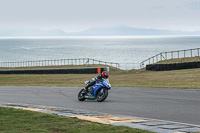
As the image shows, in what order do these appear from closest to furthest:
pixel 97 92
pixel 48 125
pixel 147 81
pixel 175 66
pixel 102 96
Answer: pixel 48 125 → pixel 102 96 → pixel 97 92 → pixel 147 81 → pixel 175 66

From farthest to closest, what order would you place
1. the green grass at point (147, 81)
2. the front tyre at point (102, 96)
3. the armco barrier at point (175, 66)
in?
the armco barrier at point (175, 66) → the green grass at point (147, 81) → the front tyre at point (102, 96)

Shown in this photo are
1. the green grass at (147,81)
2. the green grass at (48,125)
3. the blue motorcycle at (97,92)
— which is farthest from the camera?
the green grass at (147,81)

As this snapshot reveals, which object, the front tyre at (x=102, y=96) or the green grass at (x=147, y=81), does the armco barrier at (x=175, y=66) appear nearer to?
the green grass at (x=147, y=81)

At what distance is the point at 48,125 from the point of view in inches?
332

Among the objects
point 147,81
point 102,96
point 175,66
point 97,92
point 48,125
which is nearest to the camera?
point 48,125

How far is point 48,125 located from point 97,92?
20.4 feet

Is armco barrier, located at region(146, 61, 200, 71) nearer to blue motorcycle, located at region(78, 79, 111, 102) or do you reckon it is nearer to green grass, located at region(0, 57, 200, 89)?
green grass, located at region(0, 57, 200, 89)

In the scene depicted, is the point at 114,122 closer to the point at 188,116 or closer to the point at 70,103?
the point at 188,116

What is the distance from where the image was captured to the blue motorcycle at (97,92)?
1405 centimetres

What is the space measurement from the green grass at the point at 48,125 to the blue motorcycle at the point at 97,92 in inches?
171

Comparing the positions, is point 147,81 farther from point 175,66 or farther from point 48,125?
point 48,125

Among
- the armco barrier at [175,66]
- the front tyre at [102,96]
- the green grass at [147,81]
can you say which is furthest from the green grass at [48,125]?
the armco barrier at [175,66]

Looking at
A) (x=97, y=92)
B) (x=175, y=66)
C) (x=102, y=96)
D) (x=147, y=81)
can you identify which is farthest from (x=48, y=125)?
(x=175, y=66)

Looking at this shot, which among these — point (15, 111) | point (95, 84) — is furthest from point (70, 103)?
point (15, 111)
